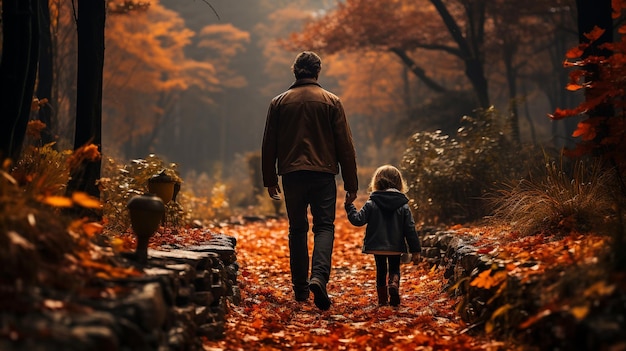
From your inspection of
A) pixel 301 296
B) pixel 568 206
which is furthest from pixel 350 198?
pixel 568 206

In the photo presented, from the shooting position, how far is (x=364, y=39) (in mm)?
16344

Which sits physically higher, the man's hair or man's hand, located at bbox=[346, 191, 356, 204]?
the man's hair

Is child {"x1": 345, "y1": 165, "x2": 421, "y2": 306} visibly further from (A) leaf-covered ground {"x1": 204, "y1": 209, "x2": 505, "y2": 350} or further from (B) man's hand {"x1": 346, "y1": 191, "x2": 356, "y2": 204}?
(A) leaf-covered ground {"x1": 204, "y1": 209, "x2": 505, "y2": 350}

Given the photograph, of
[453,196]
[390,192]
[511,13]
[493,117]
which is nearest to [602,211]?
[390,192]

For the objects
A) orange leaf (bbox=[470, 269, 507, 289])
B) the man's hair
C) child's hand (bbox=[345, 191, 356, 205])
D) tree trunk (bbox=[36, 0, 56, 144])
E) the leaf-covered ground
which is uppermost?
tree trunk (bbox=[36, 0, 56, 144])

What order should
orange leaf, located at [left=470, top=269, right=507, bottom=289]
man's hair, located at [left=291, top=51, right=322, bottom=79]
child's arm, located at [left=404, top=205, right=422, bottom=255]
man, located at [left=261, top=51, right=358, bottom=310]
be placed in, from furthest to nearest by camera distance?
1. man's hair, located at [left=291, top=51, right=322, bottom=79]
2. child's arm, located at [left=404, top=205, right=422, bottom=255]
3. man, located at [left=261, top=51, right=358, bottom=310]
4. orange leaf, located at [left=470, top=269, right=507, bottom=289]

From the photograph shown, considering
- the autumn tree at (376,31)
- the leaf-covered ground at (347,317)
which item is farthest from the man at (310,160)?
the autumn tree at (376,31)

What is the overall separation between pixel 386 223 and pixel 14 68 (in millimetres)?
3373

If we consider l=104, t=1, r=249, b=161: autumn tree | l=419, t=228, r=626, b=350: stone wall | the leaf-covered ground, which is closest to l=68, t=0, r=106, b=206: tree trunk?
the leaf-covered ground

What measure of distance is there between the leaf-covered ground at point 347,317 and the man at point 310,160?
1.18 feet

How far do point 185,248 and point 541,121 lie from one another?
104 ft

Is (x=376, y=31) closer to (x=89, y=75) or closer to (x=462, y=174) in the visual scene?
(x=462, y=174)

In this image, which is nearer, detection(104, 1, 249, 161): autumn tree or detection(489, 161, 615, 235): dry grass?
detection(489, 161, 615, 235): dry grass

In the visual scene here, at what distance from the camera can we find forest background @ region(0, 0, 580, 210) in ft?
54.9
